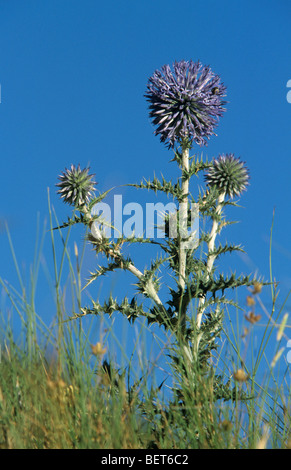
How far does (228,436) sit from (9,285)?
1448mm

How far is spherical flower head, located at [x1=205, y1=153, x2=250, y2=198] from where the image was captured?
6.52m

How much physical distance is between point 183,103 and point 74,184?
151 centimetres

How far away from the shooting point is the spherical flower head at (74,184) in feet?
20.6

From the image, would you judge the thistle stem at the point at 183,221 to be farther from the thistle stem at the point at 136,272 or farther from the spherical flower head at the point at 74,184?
the spherical flower head at the point at 74,184

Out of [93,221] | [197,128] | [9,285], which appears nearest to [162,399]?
[9,285]

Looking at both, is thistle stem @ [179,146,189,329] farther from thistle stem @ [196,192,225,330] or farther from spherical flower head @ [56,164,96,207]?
spherical flower head @ [56,164,96,207]

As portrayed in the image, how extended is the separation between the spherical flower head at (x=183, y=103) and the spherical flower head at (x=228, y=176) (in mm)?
355

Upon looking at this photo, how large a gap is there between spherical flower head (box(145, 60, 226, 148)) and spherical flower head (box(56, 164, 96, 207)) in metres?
0.93

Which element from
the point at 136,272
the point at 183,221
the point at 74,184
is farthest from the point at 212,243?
the point at 74,184

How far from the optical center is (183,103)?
20.9 feet

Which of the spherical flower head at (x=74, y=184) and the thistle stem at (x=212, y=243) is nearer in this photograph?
the thistle stem at (x=212, y=243)

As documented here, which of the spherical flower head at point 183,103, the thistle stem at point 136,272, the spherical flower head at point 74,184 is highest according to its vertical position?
the spherical flower head at point 183,103

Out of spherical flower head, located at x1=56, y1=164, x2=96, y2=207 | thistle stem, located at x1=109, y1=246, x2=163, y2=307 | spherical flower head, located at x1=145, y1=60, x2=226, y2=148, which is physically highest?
spherical flower head, located at x1=145, y1=60, x2=226, y2=148

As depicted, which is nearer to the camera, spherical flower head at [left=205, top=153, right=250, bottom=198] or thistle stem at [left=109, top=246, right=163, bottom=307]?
thistle stem at [left=109, top=246, right=163, bottom=307]
